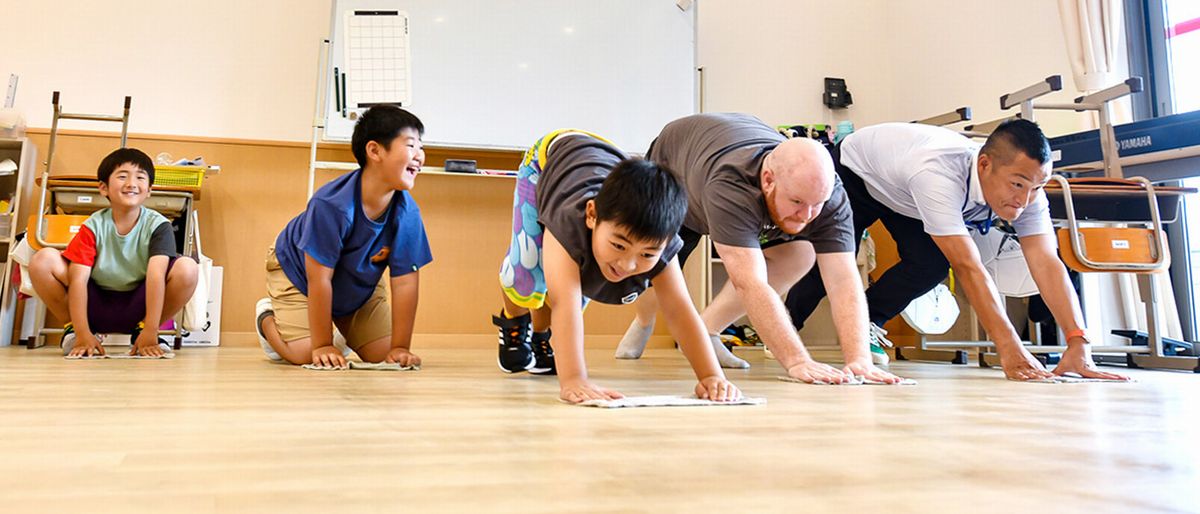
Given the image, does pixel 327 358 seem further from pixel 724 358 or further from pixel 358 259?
pixel 724 358

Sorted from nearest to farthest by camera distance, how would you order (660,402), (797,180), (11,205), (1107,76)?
(660,402) < (797,180) < (1107,76) < (11,205)

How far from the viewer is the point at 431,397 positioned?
4.58 ft

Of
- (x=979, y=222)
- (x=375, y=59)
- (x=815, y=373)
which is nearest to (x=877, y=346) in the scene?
(x=979, y=222)

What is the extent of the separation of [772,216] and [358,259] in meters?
1.18

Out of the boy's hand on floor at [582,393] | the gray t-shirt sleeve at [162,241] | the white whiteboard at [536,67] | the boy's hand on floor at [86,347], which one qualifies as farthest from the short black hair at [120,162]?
the boy's hand on floor at [582,393]

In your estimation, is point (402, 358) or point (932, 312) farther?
point (932, 312)

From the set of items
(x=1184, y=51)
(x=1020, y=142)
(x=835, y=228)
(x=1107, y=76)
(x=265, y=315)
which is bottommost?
(x=265, y=315)

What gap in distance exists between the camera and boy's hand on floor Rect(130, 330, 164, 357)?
101 inches

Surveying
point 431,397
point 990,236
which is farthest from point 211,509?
point 990,236

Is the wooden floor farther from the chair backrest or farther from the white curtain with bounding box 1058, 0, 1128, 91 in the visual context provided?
the white curtain with bounding box 1058, 0, 1128, 91

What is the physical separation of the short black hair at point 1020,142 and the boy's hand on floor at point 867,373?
2.26 feet

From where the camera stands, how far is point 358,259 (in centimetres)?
234

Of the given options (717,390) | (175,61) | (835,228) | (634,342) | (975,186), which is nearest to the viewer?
(717,390)

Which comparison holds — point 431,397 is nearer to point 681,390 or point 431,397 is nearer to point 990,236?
point 681,390
